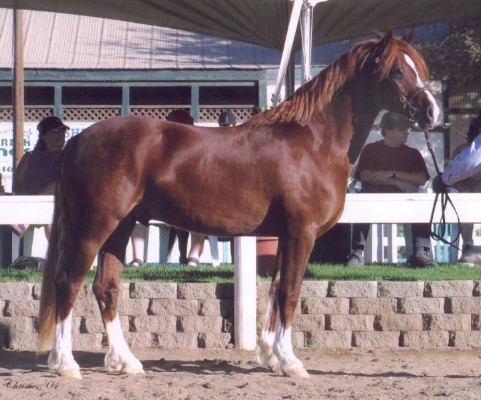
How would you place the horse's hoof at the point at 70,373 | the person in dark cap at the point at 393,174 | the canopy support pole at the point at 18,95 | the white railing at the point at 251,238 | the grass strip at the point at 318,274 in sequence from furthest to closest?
the canopy support pole at the point at 18,95, the person in dark cap at the point at 393,174, the grass strip at the point at 318,274, the white railing at the point at 251,238, the horse's hoof at the point at 70,373

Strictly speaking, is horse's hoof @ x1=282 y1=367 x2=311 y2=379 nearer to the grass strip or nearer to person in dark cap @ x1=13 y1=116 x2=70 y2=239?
the grass strip

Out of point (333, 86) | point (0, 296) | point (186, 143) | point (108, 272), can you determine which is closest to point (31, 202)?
point (0, 296)

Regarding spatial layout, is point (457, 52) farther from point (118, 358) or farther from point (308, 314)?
point (118, 358)

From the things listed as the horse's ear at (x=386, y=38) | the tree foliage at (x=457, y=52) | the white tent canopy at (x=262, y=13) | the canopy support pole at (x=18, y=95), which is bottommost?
the horse's ear at (x=386, y=38)

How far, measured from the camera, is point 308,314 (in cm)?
759

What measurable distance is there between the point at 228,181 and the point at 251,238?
4.18ft

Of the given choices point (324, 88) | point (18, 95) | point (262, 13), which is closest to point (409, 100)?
point (324, 88)

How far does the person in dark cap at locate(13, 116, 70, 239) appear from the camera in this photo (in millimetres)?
9773

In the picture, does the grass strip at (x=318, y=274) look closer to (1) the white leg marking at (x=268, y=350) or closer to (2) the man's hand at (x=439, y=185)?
(1) the white leg marking at (x=268, y=350)

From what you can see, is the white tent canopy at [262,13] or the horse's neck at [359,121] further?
the white tent canopy at [262,13]

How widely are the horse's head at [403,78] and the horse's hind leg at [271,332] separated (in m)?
1.34

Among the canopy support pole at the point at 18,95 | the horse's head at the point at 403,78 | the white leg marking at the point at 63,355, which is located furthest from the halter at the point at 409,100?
the canopy support pole at the point at 18,95

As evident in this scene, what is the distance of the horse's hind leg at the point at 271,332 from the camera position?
6320 mm

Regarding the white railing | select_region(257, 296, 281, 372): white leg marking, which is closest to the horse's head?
the white railing
